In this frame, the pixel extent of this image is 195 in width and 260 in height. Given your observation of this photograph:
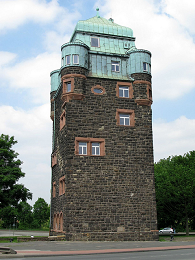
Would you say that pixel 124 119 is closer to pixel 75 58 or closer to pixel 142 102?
pixel 142 102

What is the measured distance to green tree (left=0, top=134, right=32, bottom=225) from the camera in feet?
123

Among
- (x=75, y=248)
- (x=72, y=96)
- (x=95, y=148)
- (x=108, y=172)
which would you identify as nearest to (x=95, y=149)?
(x=95, y=148)

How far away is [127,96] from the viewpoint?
3472 cm

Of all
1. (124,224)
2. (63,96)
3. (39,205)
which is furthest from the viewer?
(39,205)

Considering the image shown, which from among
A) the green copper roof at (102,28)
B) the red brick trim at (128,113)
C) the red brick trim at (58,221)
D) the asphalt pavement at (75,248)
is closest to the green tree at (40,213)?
the red brick trim at (58,221)

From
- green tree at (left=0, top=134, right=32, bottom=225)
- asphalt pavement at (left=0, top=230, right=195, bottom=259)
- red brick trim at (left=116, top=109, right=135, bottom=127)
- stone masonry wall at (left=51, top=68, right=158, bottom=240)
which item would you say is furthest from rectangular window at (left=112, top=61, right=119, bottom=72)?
asphalt pavement at (left=0, top=230, right=195, bottom=259)

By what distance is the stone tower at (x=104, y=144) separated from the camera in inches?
1218

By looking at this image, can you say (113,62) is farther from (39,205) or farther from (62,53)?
(39,205)

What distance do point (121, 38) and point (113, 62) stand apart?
3.77 m

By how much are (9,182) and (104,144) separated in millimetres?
13033

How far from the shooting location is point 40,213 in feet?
267

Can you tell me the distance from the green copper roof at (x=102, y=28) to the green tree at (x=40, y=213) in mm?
53543

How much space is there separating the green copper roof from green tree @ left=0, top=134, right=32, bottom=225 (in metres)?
15.3

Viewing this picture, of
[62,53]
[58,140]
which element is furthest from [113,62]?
[58,140]
